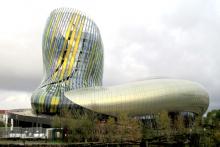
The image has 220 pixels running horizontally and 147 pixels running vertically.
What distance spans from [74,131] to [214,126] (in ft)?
63.5

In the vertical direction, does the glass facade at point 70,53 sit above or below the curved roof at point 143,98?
above

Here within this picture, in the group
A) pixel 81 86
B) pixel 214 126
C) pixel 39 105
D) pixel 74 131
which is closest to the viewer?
pixel 214 126

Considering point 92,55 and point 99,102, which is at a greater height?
point 92,55

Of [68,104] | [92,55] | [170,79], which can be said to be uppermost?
[92,55]

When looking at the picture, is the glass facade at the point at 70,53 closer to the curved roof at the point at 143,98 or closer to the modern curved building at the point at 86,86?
the modern curved building at the point at 86,86

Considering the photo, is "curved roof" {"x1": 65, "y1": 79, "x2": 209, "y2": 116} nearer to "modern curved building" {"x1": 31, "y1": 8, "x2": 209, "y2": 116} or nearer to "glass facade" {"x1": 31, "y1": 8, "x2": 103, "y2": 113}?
"modern curved building" {"x1": 31, "y1": 8, "x2": 209, "y2": 116}

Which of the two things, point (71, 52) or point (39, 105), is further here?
point (71, 52)

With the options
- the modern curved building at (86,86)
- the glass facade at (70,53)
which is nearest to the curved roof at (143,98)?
the modern curved building at (86,86)

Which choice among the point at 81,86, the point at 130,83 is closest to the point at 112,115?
the point at 130,83

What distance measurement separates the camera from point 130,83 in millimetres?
76625

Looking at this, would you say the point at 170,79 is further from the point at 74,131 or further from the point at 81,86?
the point at 74,131

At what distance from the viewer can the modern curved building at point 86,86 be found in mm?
70625

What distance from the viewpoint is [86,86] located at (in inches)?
3287

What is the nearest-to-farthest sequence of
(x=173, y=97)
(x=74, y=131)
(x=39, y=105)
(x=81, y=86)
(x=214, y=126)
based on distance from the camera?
(x=214, y=126) < (x=74, y=131) < (x=173, y=97) < (x=39, y=105) < (x=81, y=86)
